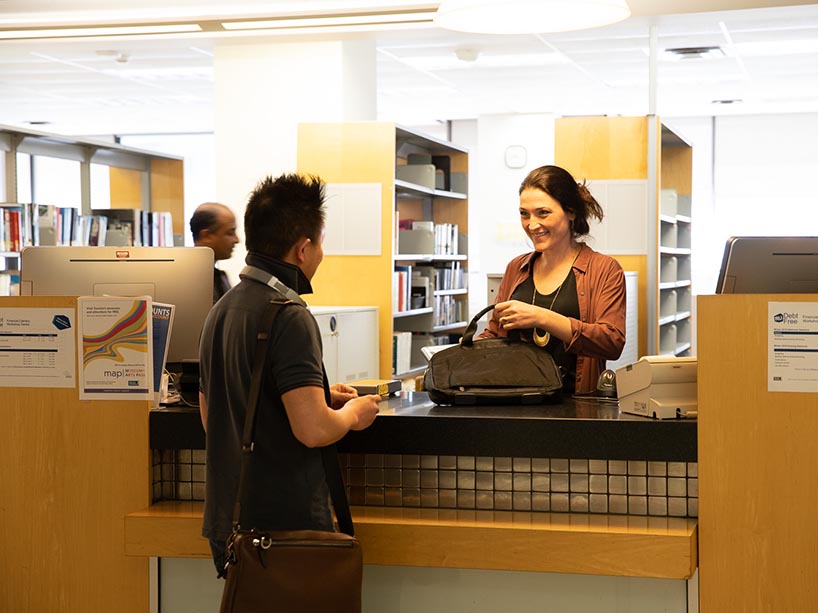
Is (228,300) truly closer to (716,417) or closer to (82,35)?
(716,417)

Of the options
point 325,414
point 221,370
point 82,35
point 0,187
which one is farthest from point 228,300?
point 0,187

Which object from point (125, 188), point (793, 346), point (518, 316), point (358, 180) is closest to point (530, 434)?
point (518, 316)

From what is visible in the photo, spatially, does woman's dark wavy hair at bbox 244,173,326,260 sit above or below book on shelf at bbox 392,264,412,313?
above

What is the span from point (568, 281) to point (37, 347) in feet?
5.45

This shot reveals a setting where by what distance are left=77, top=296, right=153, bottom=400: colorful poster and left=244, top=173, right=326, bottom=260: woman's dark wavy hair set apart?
0.62 meters

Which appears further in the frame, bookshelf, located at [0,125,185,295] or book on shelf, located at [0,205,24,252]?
bookshelf, located at [0,125,185,295]

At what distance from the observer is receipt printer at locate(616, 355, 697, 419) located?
2.48 metres

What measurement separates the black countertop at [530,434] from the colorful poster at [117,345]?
589mm

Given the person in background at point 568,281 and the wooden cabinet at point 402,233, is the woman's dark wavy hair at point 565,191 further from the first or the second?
the wooden cabinet at point 402,233

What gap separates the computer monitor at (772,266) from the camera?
2717mm

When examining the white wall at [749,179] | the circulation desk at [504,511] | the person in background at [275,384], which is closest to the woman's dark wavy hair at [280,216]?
the person in background at [275,384]

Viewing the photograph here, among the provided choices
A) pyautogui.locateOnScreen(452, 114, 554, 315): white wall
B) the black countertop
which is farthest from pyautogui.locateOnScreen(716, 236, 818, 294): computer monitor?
pyautogui.locateOnScreen(452, 114, 554, 315): white wall

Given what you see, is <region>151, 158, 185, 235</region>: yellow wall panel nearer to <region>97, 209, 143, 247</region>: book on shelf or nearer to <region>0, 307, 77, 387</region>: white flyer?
<region>97, 209, 143, 247</region>: book on shelf

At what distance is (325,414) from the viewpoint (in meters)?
2.16
